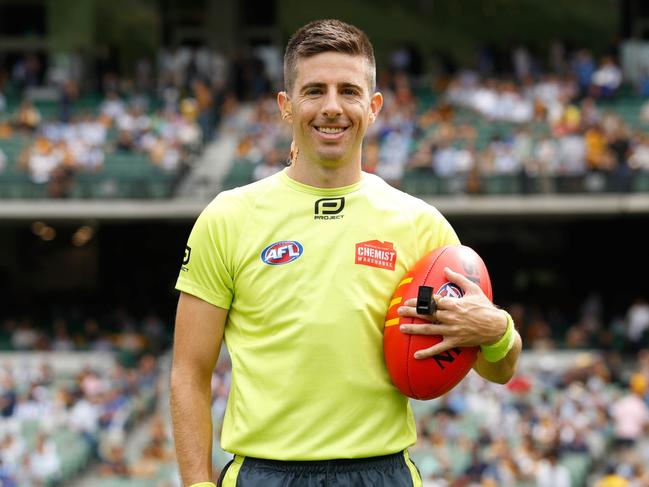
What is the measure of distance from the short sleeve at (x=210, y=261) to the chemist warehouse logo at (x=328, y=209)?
23cm

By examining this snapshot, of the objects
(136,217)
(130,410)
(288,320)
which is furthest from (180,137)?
(288,320)

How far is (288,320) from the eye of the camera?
316 centimetres

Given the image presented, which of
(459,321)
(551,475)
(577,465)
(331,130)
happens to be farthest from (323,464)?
(577,465)

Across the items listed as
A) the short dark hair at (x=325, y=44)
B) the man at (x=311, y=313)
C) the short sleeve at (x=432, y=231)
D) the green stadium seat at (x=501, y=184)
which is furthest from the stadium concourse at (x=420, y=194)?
the short dark hair at (x=325, y=44)

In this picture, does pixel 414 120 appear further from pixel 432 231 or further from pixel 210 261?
pixel 210 261

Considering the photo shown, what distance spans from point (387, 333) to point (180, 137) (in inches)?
681

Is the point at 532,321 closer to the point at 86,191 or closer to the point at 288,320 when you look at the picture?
the point at 86,191

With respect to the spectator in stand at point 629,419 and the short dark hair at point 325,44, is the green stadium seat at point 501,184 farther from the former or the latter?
the short dark hair at point 325,44

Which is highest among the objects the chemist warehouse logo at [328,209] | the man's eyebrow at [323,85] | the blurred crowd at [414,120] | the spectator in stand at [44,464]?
the man's eyebrow at [323,85]

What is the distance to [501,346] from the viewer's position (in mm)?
3201

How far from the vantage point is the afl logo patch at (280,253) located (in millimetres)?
3191

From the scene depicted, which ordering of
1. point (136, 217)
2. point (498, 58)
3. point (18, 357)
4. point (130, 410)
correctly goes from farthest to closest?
1. point (498, 58)
2. point (136, 217)
3. point (18, 357)
4. point (130, 410)

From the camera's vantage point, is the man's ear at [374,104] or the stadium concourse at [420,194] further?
the stadium concourse at [420,194]

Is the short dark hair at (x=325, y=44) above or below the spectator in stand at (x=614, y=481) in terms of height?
above
